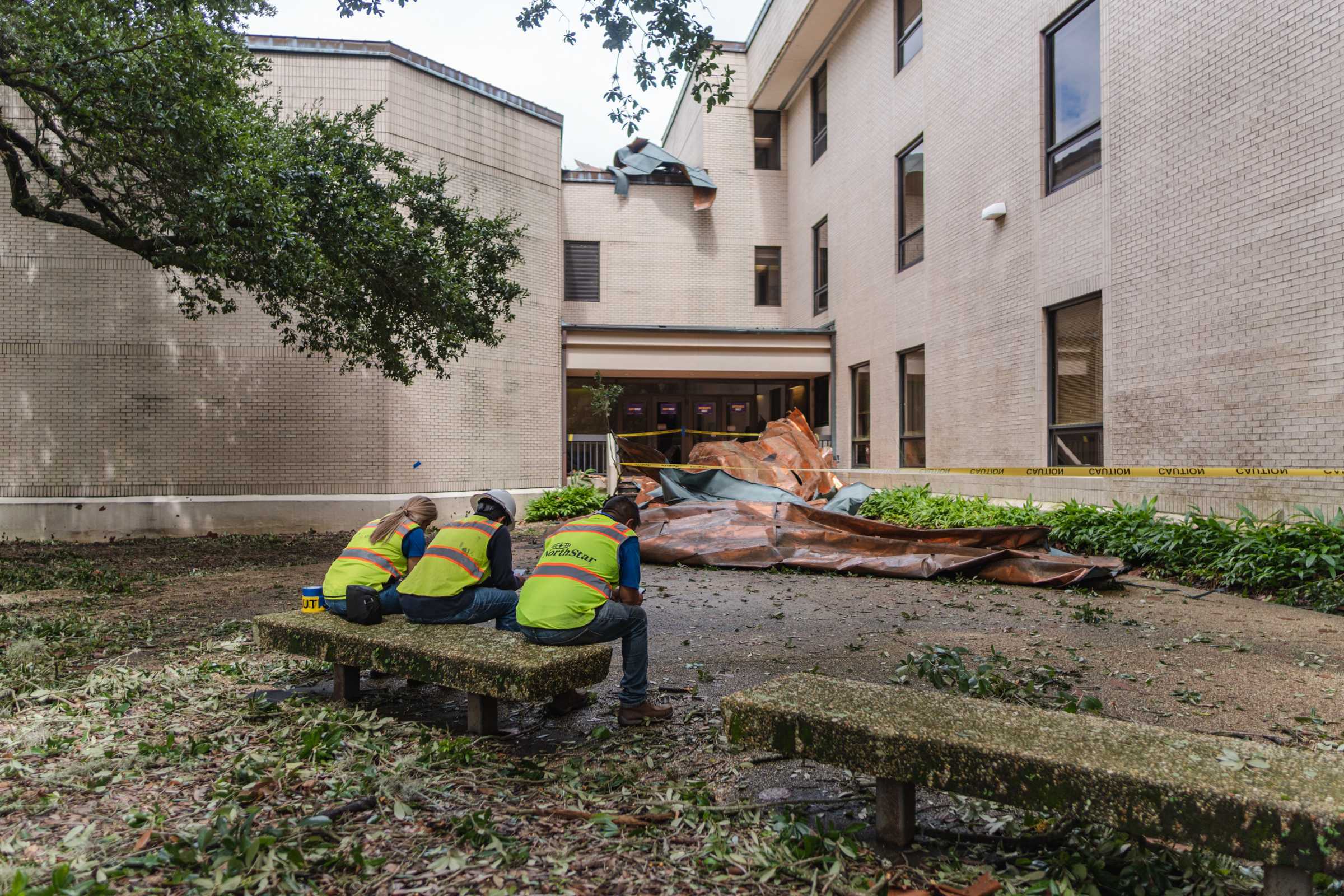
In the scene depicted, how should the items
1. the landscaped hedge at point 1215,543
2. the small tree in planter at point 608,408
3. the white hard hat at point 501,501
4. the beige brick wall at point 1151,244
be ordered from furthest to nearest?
the small tree in planter at point 608,408 < the beige brick wall at point 1151,244 < the landscaped hedge at point 1215,543 < the white hard hat at point 501,501

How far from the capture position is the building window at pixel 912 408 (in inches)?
645

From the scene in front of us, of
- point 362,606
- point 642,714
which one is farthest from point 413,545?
point 642,714

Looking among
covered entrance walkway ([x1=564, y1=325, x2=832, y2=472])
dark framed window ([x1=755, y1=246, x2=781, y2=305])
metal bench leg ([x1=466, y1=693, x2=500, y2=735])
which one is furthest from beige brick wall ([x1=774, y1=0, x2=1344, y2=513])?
metal bench leg ([x1=466, y1=693, x2=500, y2=735])

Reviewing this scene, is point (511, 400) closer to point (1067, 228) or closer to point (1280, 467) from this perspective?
point (1067, 228)

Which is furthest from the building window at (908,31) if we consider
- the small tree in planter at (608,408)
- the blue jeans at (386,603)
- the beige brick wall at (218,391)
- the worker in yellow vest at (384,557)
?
the blue jeans at (386,603)

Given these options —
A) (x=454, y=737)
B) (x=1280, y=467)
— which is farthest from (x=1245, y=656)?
(x=454, y=737)

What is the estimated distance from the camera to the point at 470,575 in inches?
198

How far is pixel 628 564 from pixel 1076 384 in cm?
957

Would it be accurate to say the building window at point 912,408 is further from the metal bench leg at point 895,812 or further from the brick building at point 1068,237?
the metal bench leg at point 895,812

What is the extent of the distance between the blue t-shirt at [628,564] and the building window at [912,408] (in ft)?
41.6

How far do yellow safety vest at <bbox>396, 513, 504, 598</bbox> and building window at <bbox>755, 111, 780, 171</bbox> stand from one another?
828 inches

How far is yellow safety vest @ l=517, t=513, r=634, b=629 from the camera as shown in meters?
4.43

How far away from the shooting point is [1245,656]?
5754 millimetres

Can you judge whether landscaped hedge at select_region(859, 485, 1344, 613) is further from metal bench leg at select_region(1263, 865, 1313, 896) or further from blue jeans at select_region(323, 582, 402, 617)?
blue jeans at select_region(323, 582, 402, 617)
